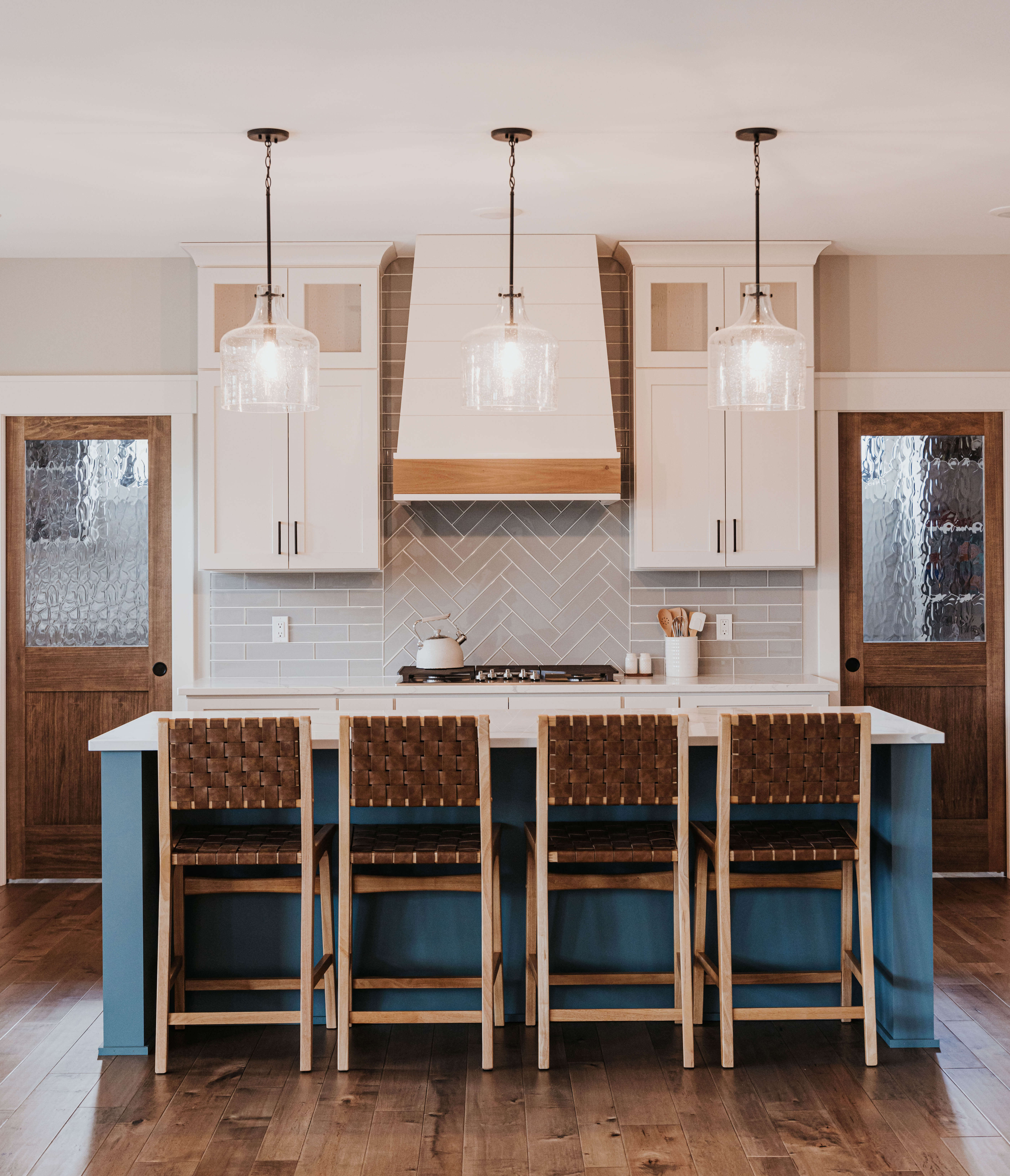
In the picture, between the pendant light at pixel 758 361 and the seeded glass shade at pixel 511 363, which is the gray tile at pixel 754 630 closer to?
the pendant light at pixel 758 361

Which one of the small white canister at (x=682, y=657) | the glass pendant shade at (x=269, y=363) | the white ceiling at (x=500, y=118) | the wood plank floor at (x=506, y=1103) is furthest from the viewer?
the small white canister at (x=682, y=657)

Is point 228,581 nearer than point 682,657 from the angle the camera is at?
No

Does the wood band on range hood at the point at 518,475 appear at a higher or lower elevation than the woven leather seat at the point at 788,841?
higher

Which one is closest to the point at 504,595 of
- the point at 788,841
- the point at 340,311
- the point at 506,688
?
the point at 506,688

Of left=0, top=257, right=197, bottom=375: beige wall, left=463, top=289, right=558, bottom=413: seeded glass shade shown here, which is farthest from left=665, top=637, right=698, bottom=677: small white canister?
left=0, top=257, right=197, bottom=375: beige wall

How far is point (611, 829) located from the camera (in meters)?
2.99

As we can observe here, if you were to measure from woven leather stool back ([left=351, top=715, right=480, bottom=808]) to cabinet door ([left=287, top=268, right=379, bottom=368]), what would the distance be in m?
2.26

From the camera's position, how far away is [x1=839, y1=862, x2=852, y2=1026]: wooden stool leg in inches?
120

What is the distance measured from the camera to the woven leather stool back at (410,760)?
2.77 metres

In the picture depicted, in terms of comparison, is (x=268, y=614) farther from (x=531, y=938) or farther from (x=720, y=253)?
(x=720, y=253)

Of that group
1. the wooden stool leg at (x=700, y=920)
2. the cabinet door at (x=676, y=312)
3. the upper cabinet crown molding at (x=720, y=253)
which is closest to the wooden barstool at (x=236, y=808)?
the wooden stool leg at (x=700, y=920)

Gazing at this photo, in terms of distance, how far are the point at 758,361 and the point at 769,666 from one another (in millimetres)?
2149

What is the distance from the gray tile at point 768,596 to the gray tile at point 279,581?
1.97 metres

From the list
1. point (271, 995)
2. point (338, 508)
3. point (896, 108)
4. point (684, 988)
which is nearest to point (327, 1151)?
point (271, 995)
